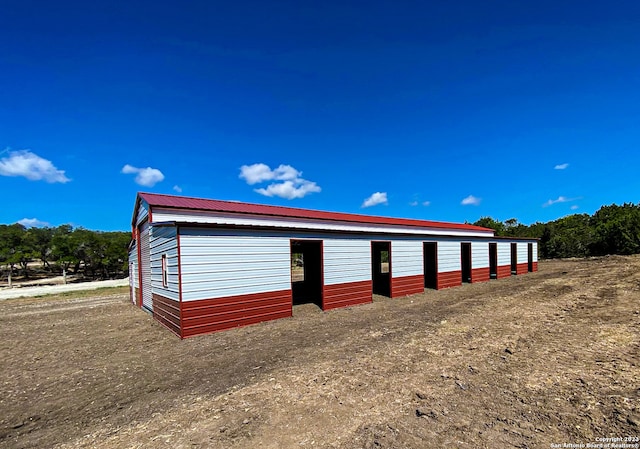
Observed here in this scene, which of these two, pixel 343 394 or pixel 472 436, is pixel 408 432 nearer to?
pixel 472 436

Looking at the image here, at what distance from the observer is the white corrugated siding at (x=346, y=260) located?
12258 mm

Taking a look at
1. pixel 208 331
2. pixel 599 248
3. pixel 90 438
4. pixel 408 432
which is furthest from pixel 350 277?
pixel 599 248

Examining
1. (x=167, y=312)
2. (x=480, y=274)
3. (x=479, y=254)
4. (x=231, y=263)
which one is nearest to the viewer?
(x=231, y=263)

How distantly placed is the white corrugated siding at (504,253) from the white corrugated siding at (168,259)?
2115 cm

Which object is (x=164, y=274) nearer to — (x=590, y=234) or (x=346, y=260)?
(x=346, y=260)

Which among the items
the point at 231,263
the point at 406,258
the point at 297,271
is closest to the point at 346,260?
the point at 406,258

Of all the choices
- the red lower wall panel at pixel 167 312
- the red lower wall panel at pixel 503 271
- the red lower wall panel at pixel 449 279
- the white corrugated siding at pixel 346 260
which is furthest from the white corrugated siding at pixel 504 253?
the red lower wall panel at pixel 167 312

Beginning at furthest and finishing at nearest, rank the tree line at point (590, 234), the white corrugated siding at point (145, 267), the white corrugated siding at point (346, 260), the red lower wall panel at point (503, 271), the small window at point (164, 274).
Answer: the tree line at point (590, 234) → the red lower wall panel at point (503, 271) → the white corrugated siding at point (145, 267) → the white corrugated siding at point (346, 260) → the small window at point (164, 274)

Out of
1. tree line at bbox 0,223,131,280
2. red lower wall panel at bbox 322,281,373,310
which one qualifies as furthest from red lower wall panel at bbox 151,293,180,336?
tree line at bbox 0,223,131,280

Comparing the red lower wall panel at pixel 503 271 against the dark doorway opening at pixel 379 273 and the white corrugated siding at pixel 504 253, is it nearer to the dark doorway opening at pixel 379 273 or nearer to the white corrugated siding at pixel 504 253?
the white corrugated siding at pixel 504 253

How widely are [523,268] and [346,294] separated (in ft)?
62.4

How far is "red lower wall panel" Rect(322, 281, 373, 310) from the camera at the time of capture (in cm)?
1212

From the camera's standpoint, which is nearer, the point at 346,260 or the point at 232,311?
the point at 232,311

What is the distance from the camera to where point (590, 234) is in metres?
39.2
